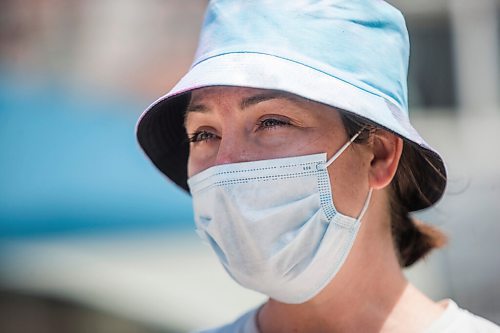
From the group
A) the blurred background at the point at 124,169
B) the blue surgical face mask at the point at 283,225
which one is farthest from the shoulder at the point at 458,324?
the blurred background at the point at 124,169

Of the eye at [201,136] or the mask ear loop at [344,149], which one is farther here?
the eye at [201,136]

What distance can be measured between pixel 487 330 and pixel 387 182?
455 mm

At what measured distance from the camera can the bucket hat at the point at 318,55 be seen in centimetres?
211

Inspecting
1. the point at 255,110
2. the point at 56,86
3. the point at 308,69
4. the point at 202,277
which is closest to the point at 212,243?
the point at 255,110

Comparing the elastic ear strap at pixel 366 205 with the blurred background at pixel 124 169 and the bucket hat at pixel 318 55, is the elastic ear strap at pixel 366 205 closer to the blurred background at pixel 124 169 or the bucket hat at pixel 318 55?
the bucket hat at pixel 318 55

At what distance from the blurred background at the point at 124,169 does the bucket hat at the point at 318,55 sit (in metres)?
1.62

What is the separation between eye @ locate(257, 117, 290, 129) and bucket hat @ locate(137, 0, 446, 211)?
0.45 feet

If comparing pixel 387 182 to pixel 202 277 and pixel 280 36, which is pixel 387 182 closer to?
pixel 280 36

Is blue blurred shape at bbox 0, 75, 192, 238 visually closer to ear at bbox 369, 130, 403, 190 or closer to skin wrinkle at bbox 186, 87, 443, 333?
skin wrinkle at bbox 186, 87, 443, 333

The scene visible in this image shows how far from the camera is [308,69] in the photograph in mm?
2125

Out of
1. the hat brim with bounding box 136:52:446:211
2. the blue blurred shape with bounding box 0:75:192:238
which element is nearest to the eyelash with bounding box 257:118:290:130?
the hat brim with bounding box 136:52:446:211

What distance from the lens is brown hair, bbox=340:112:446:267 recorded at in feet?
7.40

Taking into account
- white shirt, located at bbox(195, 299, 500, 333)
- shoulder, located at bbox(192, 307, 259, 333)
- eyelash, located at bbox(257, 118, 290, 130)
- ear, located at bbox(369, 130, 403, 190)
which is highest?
eyelash, located at bbox(257, 118, 290, 130)

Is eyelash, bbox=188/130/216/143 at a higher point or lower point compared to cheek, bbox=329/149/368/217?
higher
